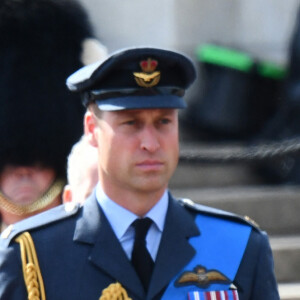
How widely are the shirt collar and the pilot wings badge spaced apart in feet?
0.47

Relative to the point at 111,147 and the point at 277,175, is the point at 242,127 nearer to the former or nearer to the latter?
the point at 277,175

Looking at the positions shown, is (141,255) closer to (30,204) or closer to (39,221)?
(39,221)

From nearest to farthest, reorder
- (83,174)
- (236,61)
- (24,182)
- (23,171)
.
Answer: (83,174)
(24,182)
(23,171)
(236,61)

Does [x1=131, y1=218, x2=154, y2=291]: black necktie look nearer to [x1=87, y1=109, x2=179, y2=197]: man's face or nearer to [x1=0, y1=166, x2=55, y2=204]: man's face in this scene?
[x1=87, y1=109, x2=179, y2=197]: man's face

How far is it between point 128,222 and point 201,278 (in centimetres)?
25

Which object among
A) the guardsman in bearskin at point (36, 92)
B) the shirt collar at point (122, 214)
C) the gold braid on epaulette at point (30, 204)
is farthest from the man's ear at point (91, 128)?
the guardsman in bearskin at point (36, 92)

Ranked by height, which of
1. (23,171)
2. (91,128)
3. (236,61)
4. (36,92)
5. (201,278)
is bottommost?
(236,61)

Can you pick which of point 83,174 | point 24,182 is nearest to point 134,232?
point 83,174

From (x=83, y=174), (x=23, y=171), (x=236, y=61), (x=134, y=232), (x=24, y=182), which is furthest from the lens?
(x=236, y=61)

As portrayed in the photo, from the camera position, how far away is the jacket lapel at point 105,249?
3131mm

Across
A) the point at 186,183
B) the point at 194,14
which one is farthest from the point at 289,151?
the point at 194,14

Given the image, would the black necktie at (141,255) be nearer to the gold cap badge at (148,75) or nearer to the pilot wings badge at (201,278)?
the pilot wings badge at (201,278)

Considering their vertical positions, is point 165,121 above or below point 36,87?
above

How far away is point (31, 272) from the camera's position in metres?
3.12
